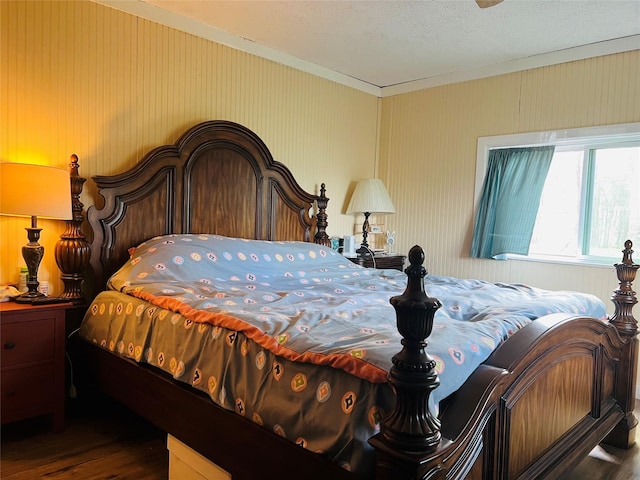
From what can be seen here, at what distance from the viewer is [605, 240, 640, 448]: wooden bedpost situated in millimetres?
2273

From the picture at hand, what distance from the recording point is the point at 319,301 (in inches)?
84.1

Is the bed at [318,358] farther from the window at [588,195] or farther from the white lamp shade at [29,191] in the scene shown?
the window at [588,195]

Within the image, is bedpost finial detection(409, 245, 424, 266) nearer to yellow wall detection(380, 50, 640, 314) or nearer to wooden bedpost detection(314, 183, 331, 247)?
wooden bedpost detection(314, 183, 331, 247)

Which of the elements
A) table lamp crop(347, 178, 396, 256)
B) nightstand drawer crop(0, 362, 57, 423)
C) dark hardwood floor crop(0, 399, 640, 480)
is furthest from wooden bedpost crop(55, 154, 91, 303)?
table lamp crop(347, 178, 396, 256)

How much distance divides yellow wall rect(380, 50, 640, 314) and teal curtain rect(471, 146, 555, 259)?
5.4 inches

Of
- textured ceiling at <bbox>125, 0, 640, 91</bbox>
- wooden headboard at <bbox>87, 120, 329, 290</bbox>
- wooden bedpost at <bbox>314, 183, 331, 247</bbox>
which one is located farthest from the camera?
wooden bedpost at <bbox>314, 183, 331, 247</bbox>

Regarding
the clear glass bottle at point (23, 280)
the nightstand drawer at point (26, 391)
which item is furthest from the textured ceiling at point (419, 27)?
the nightstand drawer at point (26, 391)

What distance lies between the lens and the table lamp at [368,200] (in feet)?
13.6

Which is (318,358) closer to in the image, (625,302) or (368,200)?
(625,302)

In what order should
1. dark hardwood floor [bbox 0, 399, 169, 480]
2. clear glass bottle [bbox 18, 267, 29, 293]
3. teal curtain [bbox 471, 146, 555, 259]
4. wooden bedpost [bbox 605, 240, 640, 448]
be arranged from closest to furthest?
dark hardwood floor [bbox 0, 399, 169, 480] < wooden bedpost [bbox 605, 240, 640, 448] < clear glass bottle [bbox 18, 267, 29, 293] < teal curtain [bbox 471, 146, 555, 259]

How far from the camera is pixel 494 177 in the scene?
Answer: 12.7 ft

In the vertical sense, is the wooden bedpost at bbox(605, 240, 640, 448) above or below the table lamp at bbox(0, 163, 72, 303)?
below

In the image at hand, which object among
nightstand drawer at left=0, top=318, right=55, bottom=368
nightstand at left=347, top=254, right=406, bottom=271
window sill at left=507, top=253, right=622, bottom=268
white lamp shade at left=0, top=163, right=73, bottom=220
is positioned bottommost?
nightstand drawer at left=0, top=318, right=55, bottom=368

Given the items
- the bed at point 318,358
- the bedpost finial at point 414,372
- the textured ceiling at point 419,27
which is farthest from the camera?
the textured ceiling at point 419,27
